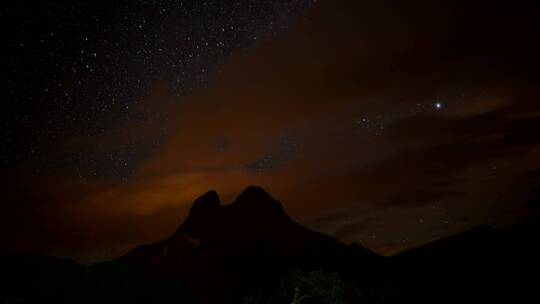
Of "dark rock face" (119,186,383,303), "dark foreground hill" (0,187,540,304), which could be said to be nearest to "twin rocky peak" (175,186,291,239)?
"dark rock face" (119,186,383,303)

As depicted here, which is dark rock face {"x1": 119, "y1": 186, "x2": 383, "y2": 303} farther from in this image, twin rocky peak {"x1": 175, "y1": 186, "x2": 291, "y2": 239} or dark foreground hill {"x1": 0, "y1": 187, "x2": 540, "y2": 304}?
dark foreground hill {"x1": 0, "y1": 187, "x2": 540, "y2": 304}

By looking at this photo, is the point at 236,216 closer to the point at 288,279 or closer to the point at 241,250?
the point at 241,250

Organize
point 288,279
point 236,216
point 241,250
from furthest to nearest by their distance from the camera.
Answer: point 236,216
point 241,250
point 288,279

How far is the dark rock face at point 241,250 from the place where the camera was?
119 meters

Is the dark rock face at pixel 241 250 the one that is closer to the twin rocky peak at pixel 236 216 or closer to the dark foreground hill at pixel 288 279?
the twin rocky peak at pixel 236 216

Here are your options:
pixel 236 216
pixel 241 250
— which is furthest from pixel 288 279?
pixel 236 216

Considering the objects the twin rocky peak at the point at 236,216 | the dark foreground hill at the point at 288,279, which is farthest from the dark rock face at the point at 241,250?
the dark foreground hill at the point at 288,279

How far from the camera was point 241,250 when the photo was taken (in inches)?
5551

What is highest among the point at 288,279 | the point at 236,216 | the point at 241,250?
the point at 236,216

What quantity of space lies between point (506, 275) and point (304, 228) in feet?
418

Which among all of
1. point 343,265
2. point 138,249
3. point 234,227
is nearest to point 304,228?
point 234,227

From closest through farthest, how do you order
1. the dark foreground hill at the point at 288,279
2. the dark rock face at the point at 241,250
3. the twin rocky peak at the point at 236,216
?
the dark foreground hill at the point at 288,279, the dark rock face at the point at 241,250, the twin rocky peak at the point at 236,216

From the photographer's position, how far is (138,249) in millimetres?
160750

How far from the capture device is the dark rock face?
390 ft
